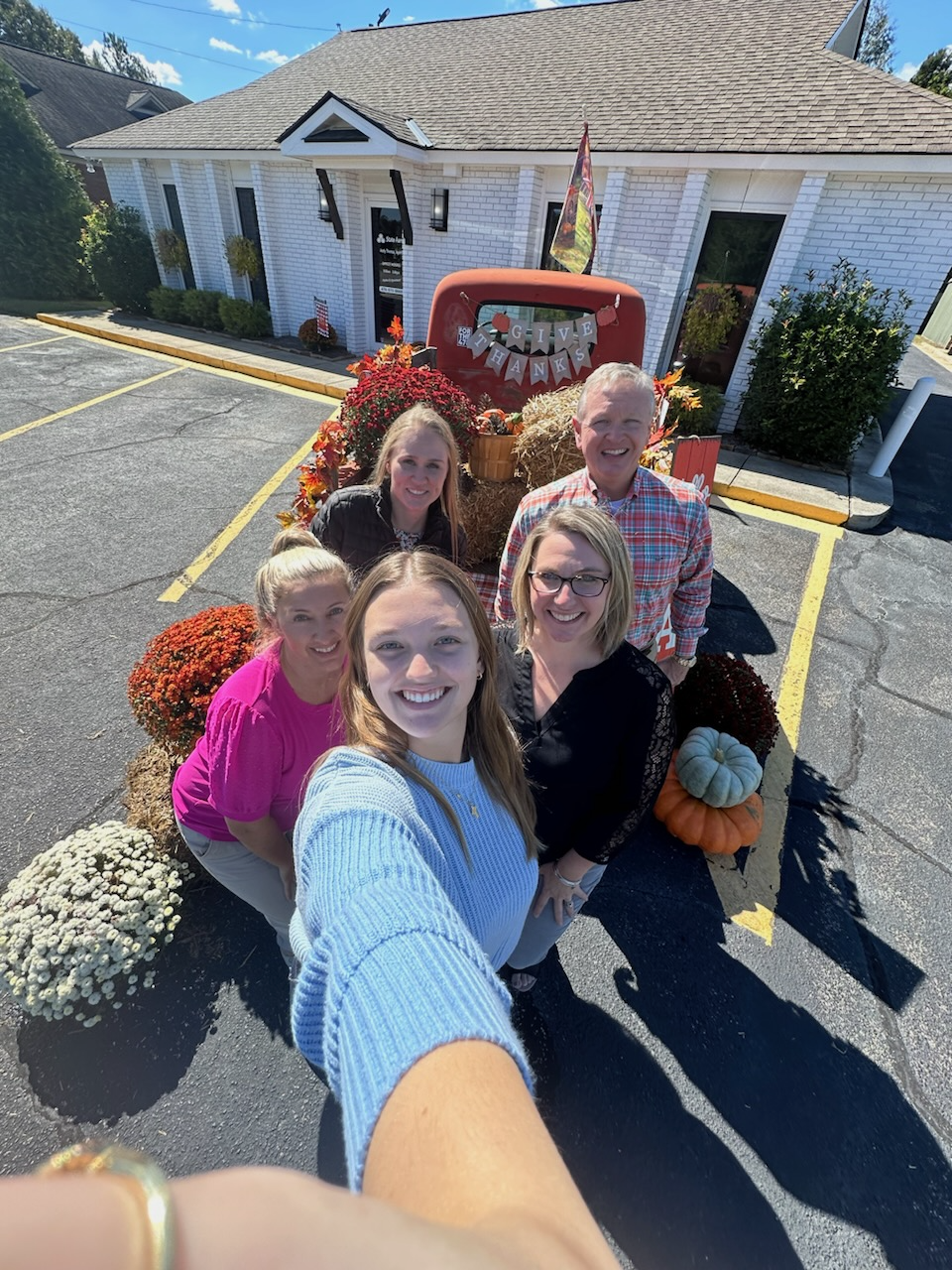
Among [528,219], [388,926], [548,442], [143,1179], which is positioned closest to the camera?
[143,1179]

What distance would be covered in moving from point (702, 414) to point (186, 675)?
27.8 feet

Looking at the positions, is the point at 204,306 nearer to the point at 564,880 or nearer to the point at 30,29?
the point at 564,880

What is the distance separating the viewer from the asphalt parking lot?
196cm

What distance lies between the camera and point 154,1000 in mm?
2342

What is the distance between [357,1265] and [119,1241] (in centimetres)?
20

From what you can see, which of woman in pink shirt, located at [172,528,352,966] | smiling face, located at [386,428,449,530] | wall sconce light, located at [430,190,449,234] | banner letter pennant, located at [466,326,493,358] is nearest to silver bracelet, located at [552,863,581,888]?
woman in pink shirt, located at [172,528,352,966]

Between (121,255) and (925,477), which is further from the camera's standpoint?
(121,255)

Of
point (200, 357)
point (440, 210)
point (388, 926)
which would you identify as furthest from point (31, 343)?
point (388, 926)

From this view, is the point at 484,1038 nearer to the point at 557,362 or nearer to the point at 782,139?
the point at 557,362

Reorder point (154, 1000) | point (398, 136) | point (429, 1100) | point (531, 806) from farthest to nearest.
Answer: point (398, 136), point (154, 1000), point (531, 806), point (429, 1100)

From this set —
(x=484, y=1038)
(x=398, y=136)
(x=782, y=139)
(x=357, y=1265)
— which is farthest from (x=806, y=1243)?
(x=398, y=136)

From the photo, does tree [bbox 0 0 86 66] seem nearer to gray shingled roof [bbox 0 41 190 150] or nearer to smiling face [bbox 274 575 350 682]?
gray shingled roof [bbox 0 41 190 150]

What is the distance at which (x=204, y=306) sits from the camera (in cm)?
1378

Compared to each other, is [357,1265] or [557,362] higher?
[357,1265]
